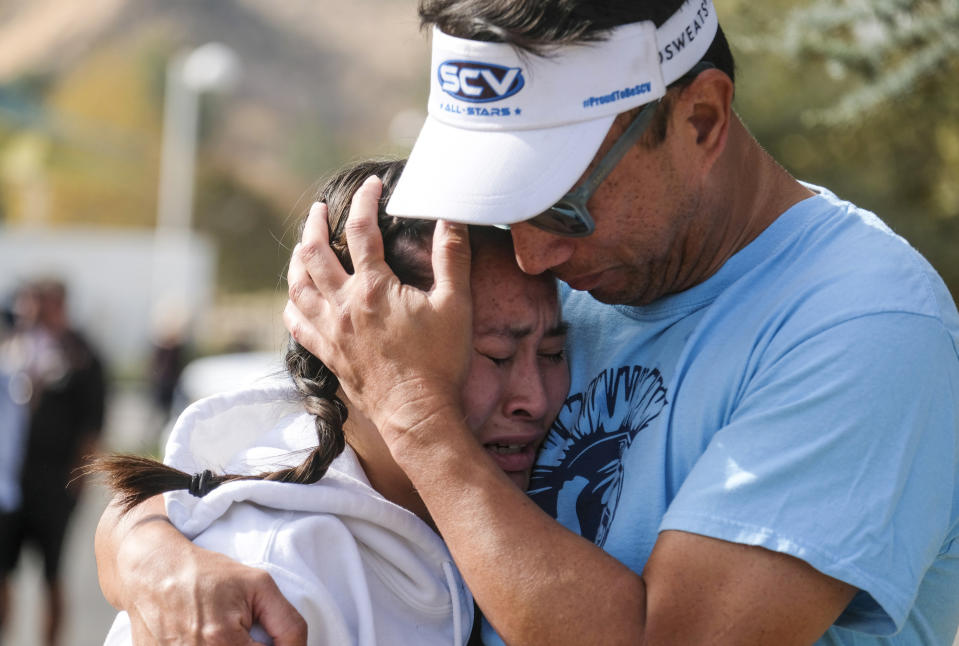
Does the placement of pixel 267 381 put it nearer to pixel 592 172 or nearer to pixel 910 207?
pixel 592 172

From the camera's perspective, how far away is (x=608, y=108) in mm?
2102

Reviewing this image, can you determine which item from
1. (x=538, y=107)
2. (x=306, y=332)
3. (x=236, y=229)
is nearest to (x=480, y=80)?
(x=538, y=107)

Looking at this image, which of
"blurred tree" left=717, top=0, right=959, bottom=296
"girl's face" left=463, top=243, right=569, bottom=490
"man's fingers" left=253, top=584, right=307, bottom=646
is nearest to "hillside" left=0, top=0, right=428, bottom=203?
"blurred tree" left=717, top=0, right=959, bottom=296

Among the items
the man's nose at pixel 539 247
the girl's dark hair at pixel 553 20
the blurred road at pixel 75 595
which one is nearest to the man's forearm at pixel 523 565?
the man's nose at pixel 539 247

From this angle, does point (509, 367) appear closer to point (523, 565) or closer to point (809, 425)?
point (523, 565)

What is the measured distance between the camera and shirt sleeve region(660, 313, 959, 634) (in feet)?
5.90

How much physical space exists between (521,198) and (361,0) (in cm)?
11393

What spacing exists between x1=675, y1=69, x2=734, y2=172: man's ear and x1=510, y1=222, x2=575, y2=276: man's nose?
0.31 m

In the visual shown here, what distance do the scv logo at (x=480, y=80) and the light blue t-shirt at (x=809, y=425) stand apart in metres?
0.55

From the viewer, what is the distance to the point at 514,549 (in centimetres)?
188

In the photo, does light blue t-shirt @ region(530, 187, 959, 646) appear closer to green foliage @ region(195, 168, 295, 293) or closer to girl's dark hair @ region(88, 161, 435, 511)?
girl's dark hair @ region(88, 161, 435, 511)

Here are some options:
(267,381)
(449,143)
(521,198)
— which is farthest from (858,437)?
(267,381)

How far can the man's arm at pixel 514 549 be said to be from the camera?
182 cm

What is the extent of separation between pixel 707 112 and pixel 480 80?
0.45 metres
